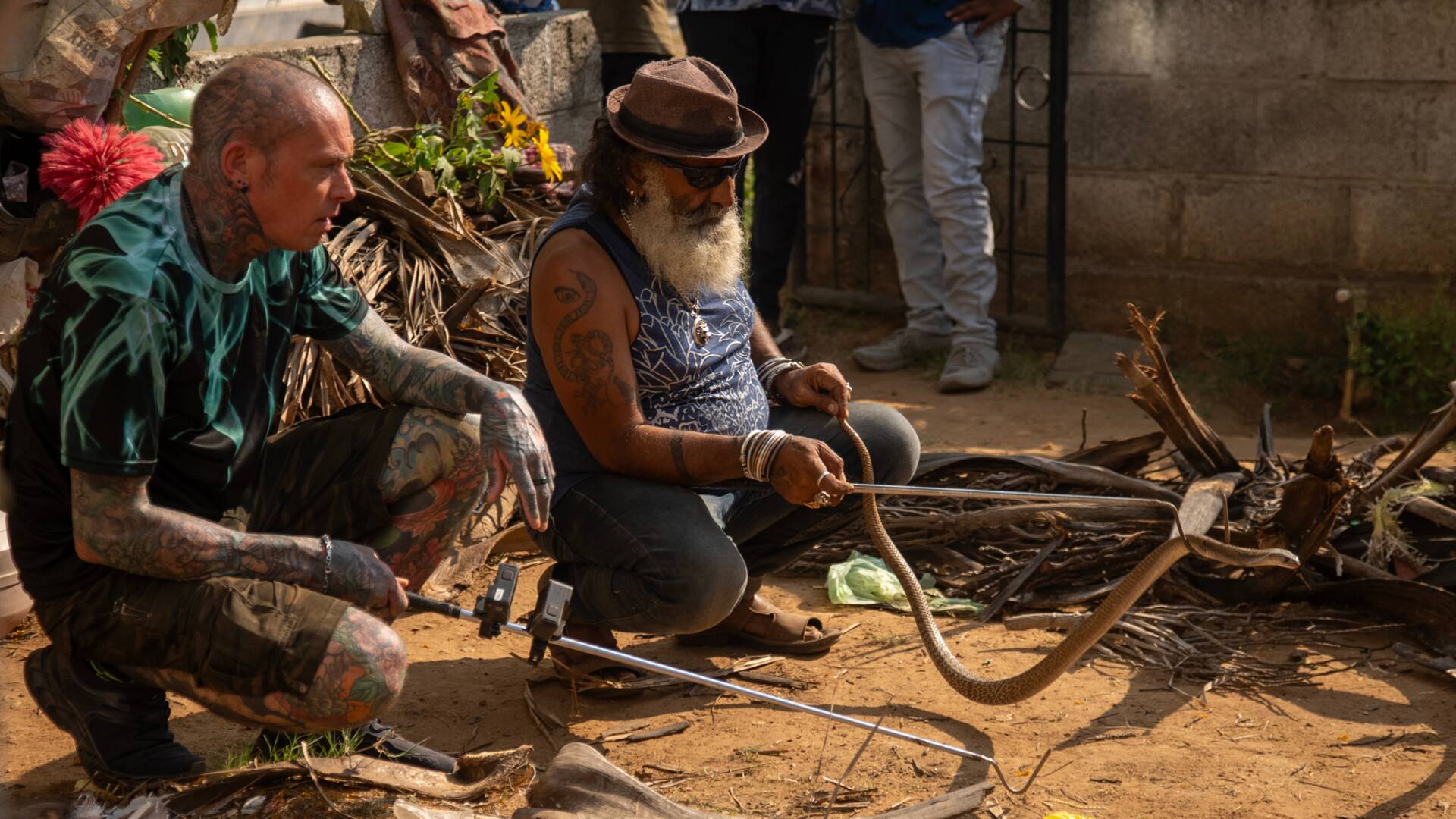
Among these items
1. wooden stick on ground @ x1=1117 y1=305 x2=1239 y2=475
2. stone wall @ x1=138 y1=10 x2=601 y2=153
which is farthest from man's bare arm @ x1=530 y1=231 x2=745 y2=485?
stone wall @ x1=138 y1=10 x2=601 y2=153

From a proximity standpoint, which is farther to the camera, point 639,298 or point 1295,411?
point 1295,411

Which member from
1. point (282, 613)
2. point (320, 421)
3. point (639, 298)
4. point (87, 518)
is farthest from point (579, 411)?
point (87, 518)

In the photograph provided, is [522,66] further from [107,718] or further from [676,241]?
[107,718]

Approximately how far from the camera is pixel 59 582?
2717 millimetres

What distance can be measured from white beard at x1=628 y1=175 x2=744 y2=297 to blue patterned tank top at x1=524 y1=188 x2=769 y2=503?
1.7 inches

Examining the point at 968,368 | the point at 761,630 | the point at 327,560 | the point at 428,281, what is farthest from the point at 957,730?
the point at 968,368

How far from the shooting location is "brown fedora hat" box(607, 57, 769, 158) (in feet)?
10.6

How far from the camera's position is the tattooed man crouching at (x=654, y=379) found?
319 cm

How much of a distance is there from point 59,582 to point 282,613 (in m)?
0.44

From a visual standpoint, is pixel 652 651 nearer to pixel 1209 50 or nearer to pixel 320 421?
pixel 320 421

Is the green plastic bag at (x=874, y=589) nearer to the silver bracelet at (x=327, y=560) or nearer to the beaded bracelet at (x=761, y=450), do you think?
the beaded bracelet at (x=761, y=450)

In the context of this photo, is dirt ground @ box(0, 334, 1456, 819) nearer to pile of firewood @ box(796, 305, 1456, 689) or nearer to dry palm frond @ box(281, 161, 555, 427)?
pile of firewood @ box(796, 305, 1456, 689)

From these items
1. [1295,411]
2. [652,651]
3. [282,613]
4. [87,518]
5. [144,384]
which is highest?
[144,384]

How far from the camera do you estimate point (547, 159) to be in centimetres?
517
